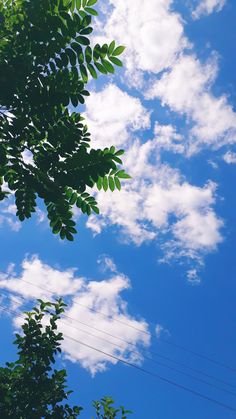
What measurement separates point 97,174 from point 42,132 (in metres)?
0.83

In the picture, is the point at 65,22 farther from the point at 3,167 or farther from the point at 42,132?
the point at 3,167

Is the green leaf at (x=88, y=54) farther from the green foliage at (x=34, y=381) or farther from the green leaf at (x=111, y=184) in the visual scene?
the green foliage at (x=34, y=381)

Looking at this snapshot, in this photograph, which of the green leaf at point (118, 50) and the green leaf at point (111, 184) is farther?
the green leaf at point (111, 184)

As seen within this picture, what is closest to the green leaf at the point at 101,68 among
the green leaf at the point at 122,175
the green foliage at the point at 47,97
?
the green foliage at the point at 47,97

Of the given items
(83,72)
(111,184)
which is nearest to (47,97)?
(83,72)

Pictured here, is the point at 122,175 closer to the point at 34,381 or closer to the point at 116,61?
the point at 116,61

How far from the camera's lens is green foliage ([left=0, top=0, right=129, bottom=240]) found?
3.69 meters

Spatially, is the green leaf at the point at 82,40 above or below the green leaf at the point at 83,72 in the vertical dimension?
above

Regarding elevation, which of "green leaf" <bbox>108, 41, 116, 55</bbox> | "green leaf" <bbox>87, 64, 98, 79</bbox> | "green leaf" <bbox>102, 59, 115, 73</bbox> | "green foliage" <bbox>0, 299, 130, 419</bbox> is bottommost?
"green foliage" <bbox>0, 299, 130, 419</bbox>

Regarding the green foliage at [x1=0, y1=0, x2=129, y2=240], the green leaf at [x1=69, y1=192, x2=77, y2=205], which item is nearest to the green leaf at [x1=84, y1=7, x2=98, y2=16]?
the green foliage at [x1=0, y1=0, x2=129, y2=240]

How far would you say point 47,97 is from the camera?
3730 millimetres

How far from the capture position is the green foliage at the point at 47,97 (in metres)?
3.69

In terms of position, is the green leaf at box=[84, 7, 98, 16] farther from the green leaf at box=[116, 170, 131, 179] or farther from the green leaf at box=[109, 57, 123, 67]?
the green leaf at box=[116, 170, 131, 179]

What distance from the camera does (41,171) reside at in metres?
3.81
